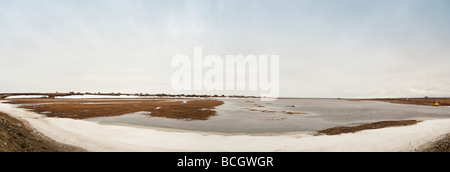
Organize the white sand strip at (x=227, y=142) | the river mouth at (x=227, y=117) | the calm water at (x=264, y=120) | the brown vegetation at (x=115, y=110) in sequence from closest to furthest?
1. the white sand strip at (x=227, y=142)
2. the calm water at (x=264, y=120)
3. the river mouth at (x=227, y=117)
4. the brown vegetation at (x=115, y=110)

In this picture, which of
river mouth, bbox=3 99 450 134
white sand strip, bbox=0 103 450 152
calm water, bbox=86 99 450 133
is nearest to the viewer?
white sand strip, bbox=0 103 450 152

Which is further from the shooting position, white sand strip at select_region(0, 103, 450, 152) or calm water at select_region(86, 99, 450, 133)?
calm water at select_region(86, 99, 450, 133)

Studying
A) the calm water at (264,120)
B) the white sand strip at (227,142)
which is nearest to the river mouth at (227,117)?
the calm water at (264,120)

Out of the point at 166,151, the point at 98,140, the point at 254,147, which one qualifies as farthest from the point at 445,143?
the point at 98,140

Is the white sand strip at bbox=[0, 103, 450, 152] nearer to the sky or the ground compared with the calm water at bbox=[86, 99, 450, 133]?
nearer to the sky

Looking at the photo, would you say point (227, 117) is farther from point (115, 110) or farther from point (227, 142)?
point (115, 110)

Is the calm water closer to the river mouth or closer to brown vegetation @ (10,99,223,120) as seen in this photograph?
the river mouth

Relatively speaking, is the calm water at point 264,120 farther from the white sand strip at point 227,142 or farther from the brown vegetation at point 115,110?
the white sand strip at point 227,142

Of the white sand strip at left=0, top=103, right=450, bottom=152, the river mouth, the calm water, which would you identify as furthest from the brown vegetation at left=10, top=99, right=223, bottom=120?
the white sand strip at left=0, top=103, right=450, bottom=152

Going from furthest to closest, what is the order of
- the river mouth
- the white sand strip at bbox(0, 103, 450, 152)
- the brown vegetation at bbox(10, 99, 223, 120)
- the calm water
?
the brown vegetation at bbox(10, 99, 223, 120), the river mouth, the calm water, the white sand strip at bbox(0, 103, 450, 152)
